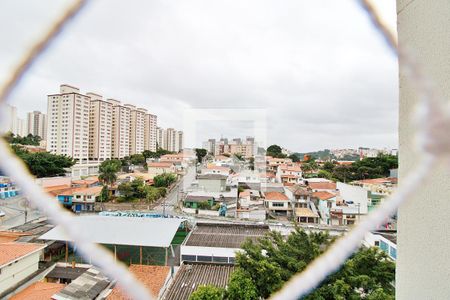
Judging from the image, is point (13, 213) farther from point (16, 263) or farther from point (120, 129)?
point (120, 129)

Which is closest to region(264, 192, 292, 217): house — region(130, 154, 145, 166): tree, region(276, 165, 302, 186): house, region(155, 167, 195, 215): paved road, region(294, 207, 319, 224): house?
region(294, 207, 319, 224): house

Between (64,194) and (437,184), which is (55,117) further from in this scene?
(437,184)

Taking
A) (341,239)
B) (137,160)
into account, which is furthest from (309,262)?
(137,160)

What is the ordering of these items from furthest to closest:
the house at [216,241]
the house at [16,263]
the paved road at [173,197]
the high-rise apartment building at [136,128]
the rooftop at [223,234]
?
the high-rise apartment building at [136,128]
the paved road at [173,197]
the rooftop at [223,234]
the house at [216,241]
the house at [16,263]

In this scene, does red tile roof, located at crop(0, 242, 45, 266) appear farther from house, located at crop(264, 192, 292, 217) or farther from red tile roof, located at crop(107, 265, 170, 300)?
house, located at crop(264, 192, 292, 217)

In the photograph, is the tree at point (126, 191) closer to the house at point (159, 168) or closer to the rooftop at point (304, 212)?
the house at point (159, 168)

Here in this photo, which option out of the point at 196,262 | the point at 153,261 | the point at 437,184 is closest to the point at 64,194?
the point at 153,261

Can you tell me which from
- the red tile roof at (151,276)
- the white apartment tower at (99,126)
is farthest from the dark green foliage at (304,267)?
the white apartment tower at (99,126)
